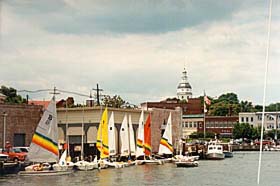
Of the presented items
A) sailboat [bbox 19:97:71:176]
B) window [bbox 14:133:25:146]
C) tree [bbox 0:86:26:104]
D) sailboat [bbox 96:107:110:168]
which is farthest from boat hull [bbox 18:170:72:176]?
tree [bbox 0:86:26:104]

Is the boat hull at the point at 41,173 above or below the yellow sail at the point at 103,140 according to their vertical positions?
below

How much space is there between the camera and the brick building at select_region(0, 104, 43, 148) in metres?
41.7

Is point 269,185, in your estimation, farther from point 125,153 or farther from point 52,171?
point 125,153

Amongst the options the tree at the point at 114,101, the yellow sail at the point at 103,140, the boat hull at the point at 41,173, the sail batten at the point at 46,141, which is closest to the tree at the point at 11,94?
the tree at the point at 114,101

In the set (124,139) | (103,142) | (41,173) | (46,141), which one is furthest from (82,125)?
(41,173)

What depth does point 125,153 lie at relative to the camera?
45219 mm

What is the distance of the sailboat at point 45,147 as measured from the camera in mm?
32094

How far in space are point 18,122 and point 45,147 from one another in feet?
35.3

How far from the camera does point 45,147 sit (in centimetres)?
3288

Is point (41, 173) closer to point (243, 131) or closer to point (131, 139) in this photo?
point (131, 139)

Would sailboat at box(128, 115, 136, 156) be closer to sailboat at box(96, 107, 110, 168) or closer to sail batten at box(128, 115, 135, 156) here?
sail batten at box(128, 115, 135, 156)

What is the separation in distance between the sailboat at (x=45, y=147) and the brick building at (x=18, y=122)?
9.01 meters

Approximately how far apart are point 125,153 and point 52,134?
41.6 feet

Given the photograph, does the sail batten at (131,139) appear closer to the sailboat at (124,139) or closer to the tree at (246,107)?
the sailboat at (124,139)
